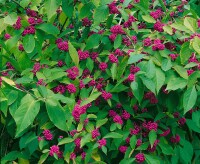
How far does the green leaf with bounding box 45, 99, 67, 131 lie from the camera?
1887 mm

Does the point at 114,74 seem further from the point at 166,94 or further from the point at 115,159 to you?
the point at 115,159

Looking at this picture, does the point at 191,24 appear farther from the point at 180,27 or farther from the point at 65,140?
the point at 65,140

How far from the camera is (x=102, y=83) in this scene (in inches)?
94.2

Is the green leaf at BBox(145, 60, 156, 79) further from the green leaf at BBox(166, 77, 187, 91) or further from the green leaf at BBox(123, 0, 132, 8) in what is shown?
the green leaf at BBox(123, 0, 132, 8)

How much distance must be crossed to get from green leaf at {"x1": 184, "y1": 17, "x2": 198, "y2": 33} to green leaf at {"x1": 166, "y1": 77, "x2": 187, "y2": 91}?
0.27 m

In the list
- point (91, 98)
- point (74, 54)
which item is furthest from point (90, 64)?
point (91, 98)

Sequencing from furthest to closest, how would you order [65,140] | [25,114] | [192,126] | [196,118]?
[192,126] < [196,118] < [65,140] < [25,114]

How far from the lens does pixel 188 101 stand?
2.15 metres

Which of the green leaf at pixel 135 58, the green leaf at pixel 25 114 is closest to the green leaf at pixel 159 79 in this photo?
the green leaf at pixel 135 58

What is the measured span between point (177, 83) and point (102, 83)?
408 mm

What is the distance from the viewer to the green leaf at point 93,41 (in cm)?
245

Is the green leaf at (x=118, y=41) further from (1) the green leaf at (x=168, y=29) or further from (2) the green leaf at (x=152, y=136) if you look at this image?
(2) the green leaf at (x=152, y=136)

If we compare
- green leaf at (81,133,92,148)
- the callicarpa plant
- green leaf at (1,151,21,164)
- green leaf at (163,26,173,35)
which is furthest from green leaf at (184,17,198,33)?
green leaf at (1,151,21,164)

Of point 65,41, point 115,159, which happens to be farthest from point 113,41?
point 115,159
